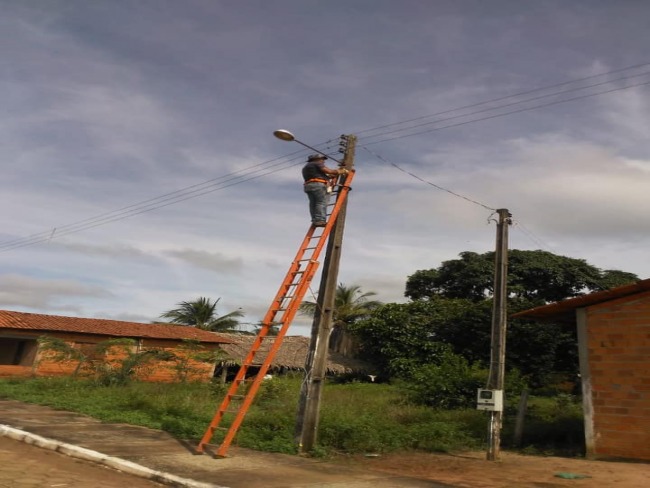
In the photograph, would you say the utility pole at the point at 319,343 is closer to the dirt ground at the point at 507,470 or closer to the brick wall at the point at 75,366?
the dirt ground at the point at 507,470

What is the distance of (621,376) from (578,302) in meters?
1.48

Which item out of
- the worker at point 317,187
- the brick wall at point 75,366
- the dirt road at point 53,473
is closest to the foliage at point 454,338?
the brick wall at point 75,366

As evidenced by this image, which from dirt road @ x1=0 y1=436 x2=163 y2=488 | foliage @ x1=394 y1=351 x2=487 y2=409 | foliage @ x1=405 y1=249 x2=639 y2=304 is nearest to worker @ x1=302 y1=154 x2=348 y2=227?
dirt road @ x1=0 y1=436 x2=163 y2=488

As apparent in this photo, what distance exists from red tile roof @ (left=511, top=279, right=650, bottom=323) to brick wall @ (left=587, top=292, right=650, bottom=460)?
15 centimetres

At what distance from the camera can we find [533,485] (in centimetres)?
725

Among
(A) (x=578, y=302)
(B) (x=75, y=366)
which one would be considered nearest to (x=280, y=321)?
(A) (x=578, y=302)

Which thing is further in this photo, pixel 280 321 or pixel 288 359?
pixel 288 359

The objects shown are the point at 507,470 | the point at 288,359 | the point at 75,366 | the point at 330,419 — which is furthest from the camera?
the point at 288,359

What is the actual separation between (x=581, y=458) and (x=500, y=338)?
8.37 ft

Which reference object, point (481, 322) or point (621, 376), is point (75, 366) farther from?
point (621, 376)

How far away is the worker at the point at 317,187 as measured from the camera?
9.69 m

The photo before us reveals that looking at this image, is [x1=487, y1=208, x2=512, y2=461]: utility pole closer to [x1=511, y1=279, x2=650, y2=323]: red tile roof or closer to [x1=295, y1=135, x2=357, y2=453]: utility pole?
[x1=511, y1=279, x2=650, y2=323]: red tile roof

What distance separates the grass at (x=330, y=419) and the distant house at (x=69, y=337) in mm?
6034

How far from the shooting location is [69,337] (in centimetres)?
2670
